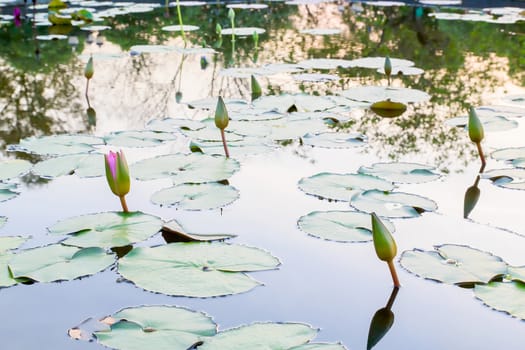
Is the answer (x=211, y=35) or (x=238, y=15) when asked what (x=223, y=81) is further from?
(x=238, y=15)

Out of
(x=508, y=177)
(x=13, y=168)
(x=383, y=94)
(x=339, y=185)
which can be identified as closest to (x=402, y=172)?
(x=339, y=185)

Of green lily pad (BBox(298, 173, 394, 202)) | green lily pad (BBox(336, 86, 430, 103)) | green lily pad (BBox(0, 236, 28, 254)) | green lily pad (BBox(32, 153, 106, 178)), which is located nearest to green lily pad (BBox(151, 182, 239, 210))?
green lily pad (BBox(298, 173, 394, 202))

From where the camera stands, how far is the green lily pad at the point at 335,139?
295cm

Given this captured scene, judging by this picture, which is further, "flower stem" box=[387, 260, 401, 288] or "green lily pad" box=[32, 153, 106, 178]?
"green lily pad" box=[32, 153, 106, 178]

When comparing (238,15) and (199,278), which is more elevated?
(238,15)

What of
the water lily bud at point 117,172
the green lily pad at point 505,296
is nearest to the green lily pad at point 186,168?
the water lily bud at point 117,172

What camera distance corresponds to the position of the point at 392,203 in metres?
2.25

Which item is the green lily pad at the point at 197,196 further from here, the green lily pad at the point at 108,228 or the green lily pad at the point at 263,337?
the green lily pad at the point at 263,337

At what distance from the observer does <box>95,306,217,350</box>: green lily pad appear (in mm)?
1425

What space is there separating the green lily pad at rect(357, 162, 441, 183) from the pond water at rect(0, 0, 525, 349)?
0.05 metres

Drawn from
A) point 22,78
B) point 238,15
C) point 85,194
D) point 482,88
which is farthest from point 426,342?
point 238,15

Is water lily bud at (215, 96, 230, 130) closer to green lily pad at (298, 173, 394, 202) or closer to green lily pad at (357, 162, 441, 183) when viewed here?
green lily pad at (298, 173, 394, 202)

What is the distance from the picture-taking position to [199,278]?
173cm

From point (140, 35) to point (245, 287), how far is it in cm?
502
